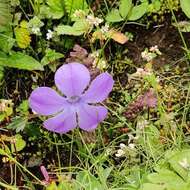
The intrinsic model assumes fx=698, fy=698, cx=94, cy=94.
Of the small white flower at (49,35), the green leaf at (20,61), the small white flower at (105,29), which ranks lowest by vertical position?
the green leaf at (20,61)

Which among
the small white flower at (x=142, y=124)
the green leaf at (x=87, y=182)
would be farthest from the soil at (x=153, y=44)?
the green leaf at (x=87, y=182)

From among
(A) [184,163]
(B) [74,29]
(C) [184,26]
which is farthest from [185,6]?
(A) [184,163]

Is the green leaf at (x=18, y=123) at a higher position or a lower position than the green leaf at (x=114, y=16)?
lower

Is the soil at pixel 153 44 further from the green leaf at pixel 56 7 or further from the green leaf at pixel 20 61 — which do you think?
the green leaf at pixel 56 7

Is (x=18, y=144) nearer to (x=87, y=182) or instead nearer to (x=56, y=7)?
(x=87, y=182)

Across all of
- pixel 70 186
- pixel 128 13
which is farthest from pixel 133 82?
pixel 70 186
